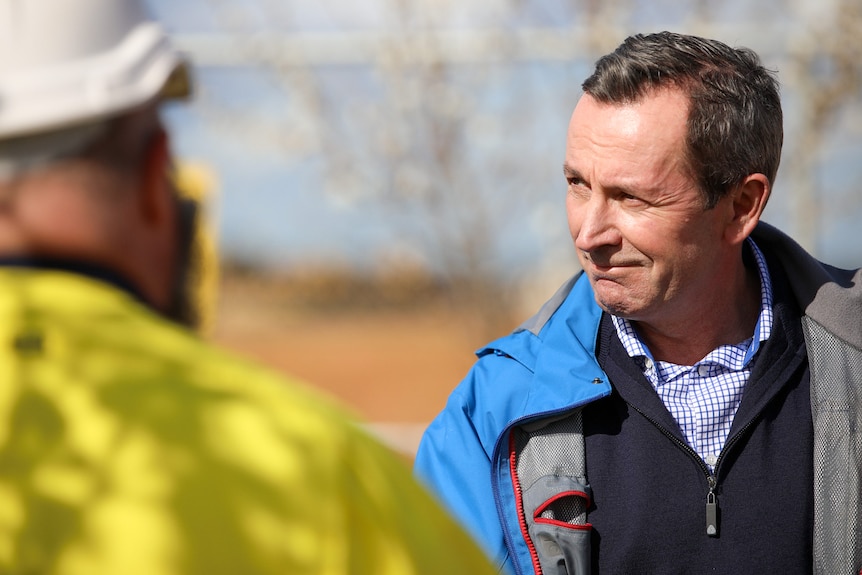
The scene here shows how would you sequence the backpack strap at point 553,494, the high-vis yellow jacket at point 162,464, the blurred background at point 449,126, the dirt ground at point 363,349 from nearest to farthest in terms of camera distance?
the high-vis yellow jacket at point 162,464, the backpack strap at point 553,494, the blurred background at point 449,126, the dirt ground at point 363,349

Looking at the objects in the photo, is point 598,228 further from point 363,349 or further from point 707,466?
A: point 363,349

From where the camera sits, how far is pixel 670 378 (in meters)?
2.37

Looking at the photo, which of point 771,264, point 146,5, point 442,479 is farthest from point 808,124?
point 146,5

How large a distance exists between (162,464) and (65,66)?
17.8 inches

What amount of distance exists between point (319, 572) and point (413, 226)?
26.3ft

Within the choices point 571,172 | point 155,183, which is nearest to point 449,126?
point 571,172

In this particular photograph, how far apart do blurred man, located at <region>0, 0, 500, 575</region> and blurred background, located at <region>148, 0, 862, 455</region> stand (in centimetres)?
537

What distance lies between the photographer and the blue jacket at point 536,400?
2.20m

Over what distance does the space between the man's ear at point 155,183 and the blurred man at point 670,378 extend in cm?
121

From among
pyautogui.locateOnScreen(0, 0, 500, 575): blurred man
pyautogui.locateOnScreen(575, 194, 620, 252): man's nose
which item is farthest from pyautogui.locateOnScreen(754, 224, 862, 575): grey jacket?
pyautogui.locateOnScreen(0, 0, 500, 575): blurred man

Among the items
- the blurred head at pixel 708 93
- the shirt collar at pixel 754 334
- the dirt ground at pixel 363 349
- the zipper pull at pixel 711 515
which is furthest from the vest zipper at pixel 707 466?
the dirt ground at pixel 363 349

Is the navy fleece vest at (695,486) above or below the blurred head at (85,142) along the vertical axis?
below

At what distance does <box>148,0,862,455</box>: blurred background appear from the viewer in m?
7.56

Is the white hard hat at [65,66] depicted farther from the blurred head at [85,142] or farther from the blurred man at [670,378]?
the blurred man at [670,378]
